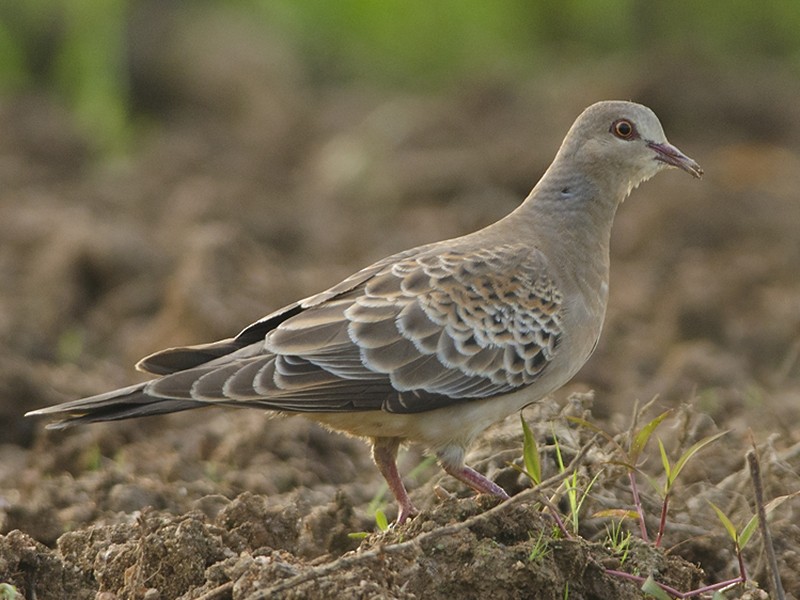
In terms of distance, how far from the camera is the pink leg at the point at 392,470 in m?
5.23

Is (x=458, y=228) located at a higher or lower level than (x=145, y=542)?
lower

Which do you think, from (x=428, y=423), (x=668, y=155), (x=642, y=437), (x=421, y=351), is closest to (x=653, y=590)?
(x=642, y=437)

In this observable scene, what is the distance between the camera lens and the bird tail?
16.3 feet

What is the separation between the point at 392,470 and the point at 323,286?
183 inches

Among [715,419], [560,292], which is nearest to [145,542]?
[560,292]

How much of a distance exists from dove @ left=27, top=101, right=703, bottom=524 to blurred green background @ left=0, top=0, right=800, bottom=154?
11.8 metres

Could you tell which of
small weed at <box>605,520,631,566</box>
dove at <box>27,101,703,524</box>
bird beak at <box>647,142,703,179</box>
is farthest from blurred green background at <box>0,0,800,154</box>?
small weed at <box>605,520,631,566</box>

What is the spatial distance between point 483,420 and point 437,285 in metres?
0.52

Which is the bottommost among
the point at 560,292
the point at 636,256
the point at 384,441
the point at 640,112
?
the point at 636,256

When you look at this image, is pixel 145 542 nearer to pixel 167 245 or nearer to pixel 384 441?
pixel 384 441

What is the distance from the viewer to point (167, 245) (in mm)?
11289

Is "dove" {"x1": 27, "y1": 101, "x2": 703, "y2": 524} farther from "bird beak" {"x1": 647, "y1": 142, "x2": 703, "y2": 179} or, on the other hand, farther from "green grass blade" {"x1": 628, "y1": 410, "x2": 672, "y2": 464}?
"green grass blade" {"x1": 628, "y1": 410, "x2": 672, "y2": 464}

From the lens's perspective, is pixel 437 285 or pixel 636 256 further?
pixel 636 256

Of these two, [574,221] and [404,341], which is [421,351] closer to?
[404,341]
